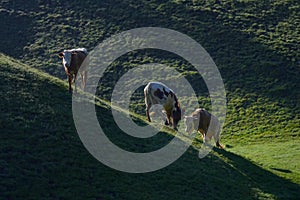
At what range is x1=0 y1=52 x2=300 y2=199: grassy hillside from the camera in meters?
19.8

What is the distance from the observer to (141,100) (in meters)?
41.0

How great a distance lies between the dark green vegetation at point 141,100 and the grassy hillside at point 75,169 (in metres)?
0.05

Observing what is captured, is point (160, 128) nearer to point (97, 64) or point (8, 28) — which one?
→ point (97, 64)

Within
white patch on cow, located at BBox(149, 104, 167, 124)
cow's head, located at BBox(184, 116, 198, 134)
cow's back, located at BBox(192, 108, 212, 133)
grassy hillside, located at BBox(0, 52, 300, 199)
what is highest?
cow's back, located at BBox(192, 108, 212, 133)

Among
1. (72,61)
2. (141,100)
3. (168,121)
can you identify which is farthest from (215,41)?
(72,61)

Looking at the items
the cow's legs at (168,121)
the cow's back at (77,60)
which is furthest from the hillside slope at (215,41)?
the cow's back at (77,60)

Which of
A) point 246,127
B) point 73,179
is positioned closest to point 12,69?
point 73,179

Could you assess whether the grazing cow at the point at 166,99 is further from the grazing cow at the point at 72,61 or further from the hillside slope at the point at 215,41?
the hillside slope at the point at 215,41

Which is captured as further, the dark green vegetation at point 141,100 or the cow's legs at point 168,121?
the cow's legs at point 168,121

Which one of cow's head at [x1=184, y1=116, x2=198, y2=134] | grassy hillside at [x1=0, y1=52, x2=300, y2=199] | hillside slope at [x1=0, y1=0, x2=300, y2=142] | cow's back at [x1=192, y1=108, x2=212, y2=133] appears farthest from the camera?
hillside slope at [x1=0, y1=0, x2=300, y2=142]

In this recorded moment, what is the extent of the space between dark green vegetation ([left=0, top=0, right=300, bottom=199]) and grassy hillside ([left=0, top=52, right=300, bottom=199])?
0.05 metres

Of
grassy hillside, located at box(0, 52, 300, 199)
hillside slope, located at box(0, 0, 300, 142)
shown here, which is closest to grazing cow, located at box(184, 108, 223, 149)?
grassy hillside, located at box(0, 52, 300, 199)

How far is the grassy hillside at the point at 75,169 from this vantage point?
19.8 metres

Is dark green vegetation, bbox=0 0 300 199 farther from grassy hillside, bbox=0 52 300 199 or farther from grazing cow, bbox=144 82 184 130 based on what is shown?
grazing cow, bbox=144 82 184 130
